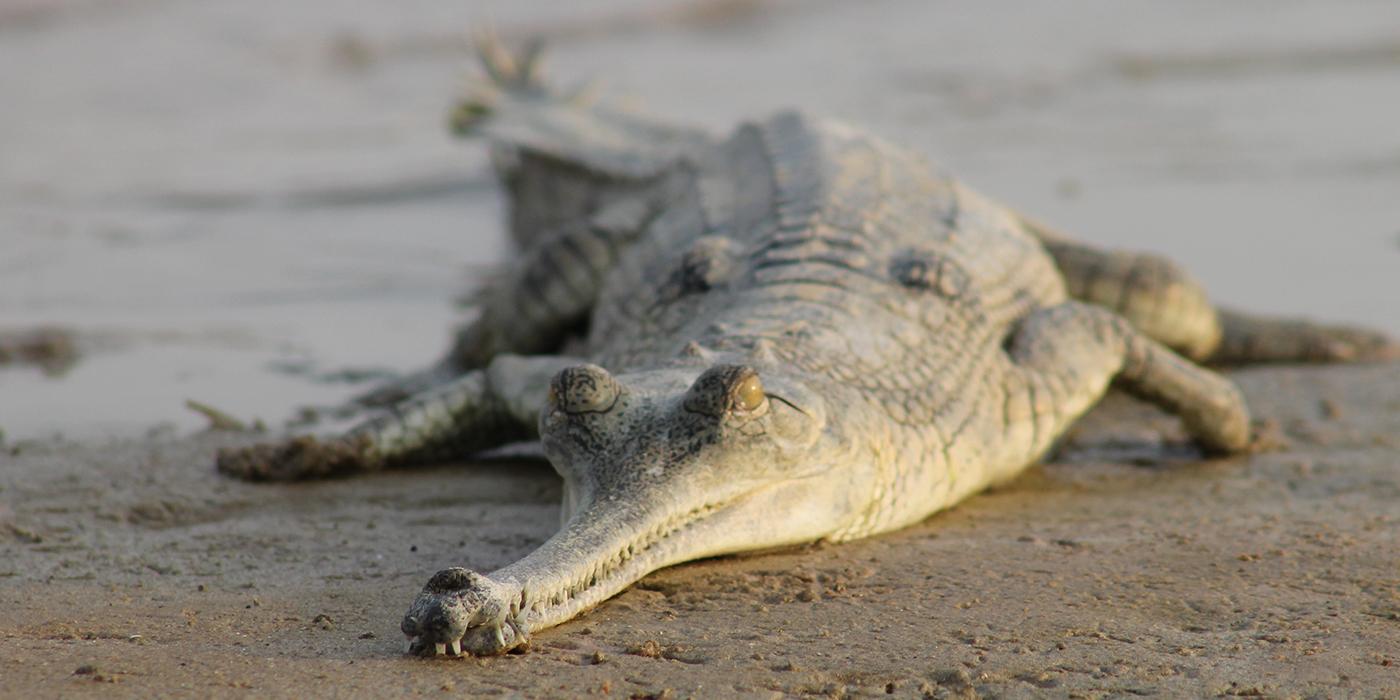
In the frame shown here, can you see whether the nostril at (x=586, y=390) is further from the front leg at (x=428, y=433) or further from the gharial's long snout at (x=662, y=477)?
the front leg at (x=428, y=433)

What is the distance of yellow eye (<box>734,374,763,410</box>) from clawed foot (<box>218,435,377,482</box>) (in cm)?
160

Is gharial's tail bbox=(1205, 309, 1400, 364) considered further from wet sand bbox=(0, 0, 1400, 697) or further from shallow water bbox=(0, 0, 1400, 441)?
shallow water bbox=(0, 0, 1400, 441)

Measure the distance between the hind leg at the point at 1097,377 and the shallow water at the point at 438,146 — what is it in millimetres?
1895

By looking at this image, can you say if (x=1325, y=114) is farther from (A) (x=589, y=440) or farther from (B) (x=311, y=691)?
(B) (x=311, y=691)

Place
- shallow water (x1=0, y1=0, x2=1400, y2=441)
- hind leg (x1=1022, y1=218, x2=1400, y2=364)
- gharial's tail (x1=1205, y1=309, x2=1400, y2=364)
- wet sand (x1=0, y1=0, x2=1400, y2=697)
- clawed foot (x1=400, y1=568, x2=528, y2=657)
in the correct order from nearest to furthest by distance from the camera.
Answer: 1. clawed foot (x1=400, y1=568, x2=528, y2=657)
2. wet sand (x1=0, y1=0, x2=1400, y2=697)
3. hind leg (x1=1022, y1=218, x2=1400, y2=364)
4. gharial's tail (x1=1205, y1=309, x2=1400, y2=364)
5. shallow water (x1=0, y1=0, x2=1400, y2=441)

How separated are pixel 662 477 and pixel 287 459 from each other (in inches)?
62.6

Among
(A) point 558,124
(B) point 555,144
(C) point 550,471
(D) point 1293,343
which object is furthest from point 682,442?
(A) point 558,124

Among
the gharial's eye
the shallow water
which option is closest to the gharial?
the gharial's eye

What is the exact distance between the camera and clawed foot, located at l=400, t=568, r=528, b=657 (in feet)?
8.95

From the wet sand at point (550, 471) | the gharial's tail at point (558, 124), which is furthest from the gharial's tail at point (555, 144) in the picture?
the wet sand at point (550, 471)

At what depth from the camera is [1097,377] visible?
14.9 ft

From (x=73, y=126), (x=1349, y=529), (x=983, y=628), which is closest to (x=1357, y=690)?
(x=983, y=628)

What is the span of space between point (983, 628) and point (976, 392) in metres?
1.23

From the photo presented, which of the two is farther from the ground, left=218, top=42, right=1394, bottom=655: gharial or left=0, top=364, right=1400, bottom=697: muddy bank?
left=218, top=42, right=1394, bottom=655: gharial
